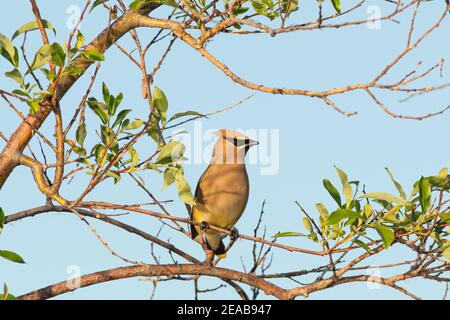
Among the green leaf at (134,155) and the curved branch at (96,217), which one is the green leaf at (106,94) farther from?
the curved branch at (96,217)

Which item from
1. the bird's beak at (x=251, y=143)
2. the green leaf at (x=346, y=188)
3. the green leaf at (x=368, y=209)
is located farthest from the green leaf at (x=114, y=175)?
the bird's beak at (x=251, y=143)

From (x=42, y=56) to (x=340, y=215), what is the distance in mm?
1512

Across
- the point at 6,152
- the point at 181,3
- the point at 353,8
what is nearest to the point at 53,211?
the point at 6,152

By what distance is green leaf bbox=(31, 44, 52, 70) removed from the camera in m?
3.09

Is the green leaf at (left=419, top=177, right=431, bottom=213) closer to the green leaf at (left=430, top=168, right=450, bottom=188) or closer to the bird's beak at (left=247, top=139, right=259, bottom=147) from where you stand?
the green leaf at (left=430, top=168, right=450, bottom=188)

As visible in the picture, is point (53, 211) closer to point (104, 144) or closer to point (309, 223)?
point (104, 144)

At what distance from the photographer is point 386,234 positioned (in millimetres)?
3184

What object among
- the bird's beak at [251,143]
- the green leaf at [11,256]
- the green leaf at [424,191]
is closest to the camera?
the green leaf at [11,256]

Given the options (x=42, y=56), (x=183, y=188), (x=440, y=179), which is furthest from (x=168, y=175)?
(x=440, y=179)

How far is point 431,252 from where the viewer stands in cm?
343

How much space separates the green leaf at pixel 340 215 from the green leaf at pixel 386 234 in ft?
0.41

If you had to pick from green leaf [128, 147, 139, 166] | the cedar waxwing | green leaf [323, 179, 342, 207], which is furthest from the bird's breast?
green leaf [128, 147, 139, 166]

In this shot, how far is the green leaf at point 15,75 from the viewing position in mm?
3135

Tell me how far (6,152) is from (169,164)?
1082 mm
